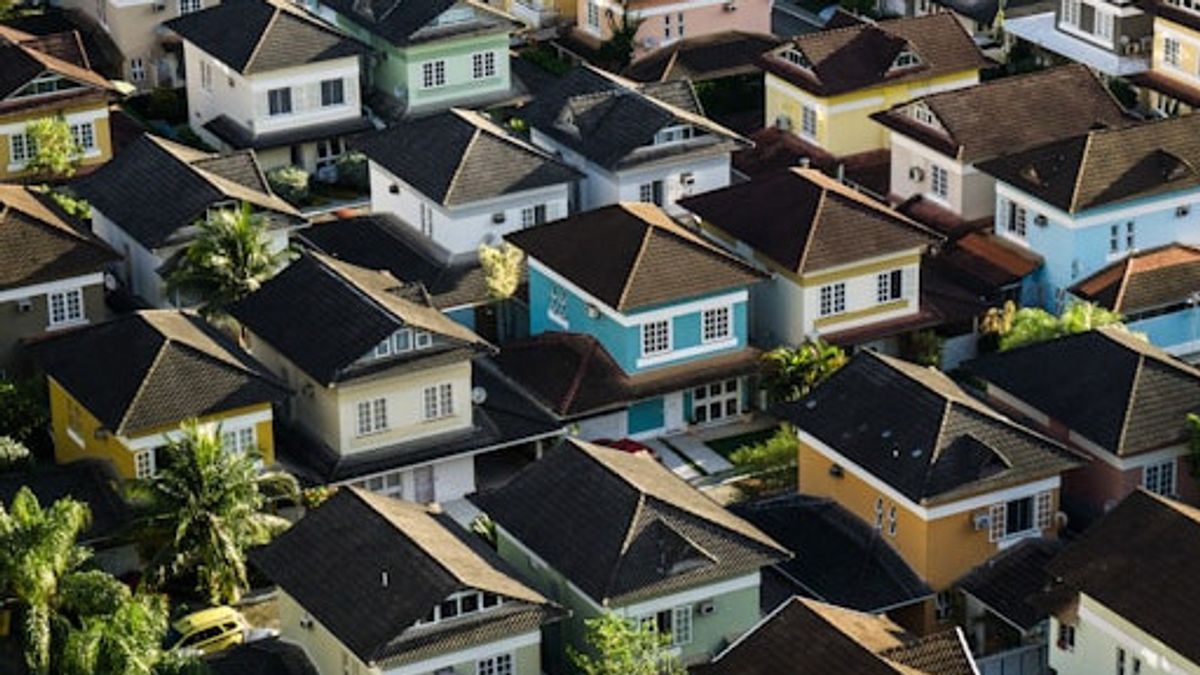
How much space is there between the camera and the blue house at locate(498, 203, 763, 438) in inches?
3755

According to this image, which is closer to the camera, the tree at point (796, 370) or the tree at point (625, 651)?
the tree at point (625, 651)

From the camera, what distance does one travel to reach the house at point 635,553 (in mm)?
79375

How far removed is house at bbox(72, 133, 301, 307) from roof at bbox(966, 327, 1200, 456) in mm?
25841

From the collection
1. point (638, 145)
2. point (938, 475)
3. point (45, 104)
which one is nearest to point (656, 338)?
point (638, 145)

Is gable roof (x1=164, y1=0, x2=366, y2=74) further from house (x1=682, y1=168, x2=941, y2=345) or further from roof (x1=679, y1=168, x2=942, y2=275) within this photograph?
house (x1=682, y1=168, x2=941, y2=345)

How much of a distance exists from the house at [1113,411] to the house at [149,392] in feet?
74.7

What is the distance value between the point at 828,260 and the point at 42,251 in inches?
1011

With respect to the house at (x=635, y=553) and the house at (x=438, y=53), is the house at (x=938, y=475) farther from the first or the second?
the house at (x=438, y=53)

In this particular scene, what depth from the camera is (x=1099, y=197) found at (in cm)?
10100

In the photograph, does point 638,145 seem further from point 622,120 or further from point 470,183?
point 470,183

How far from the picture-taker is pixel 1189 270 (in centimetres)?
10088

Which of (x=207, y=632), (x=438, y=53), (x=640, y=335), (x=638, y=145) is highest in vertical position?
(x=638, y=145)

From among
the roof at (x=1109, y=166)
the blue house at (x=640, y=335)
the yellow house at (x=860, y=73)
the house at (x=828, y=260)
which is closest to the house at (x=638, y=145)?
the yellow house at (x=860, y=73)

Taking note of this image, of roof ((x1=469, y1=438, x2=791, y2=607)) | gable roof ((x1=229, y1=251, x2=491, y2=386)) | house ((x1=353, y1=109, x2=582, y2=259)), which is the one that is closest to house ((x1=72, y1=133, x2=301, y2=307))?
house ((x1=353, y1=109, x2=582, y2=259))
